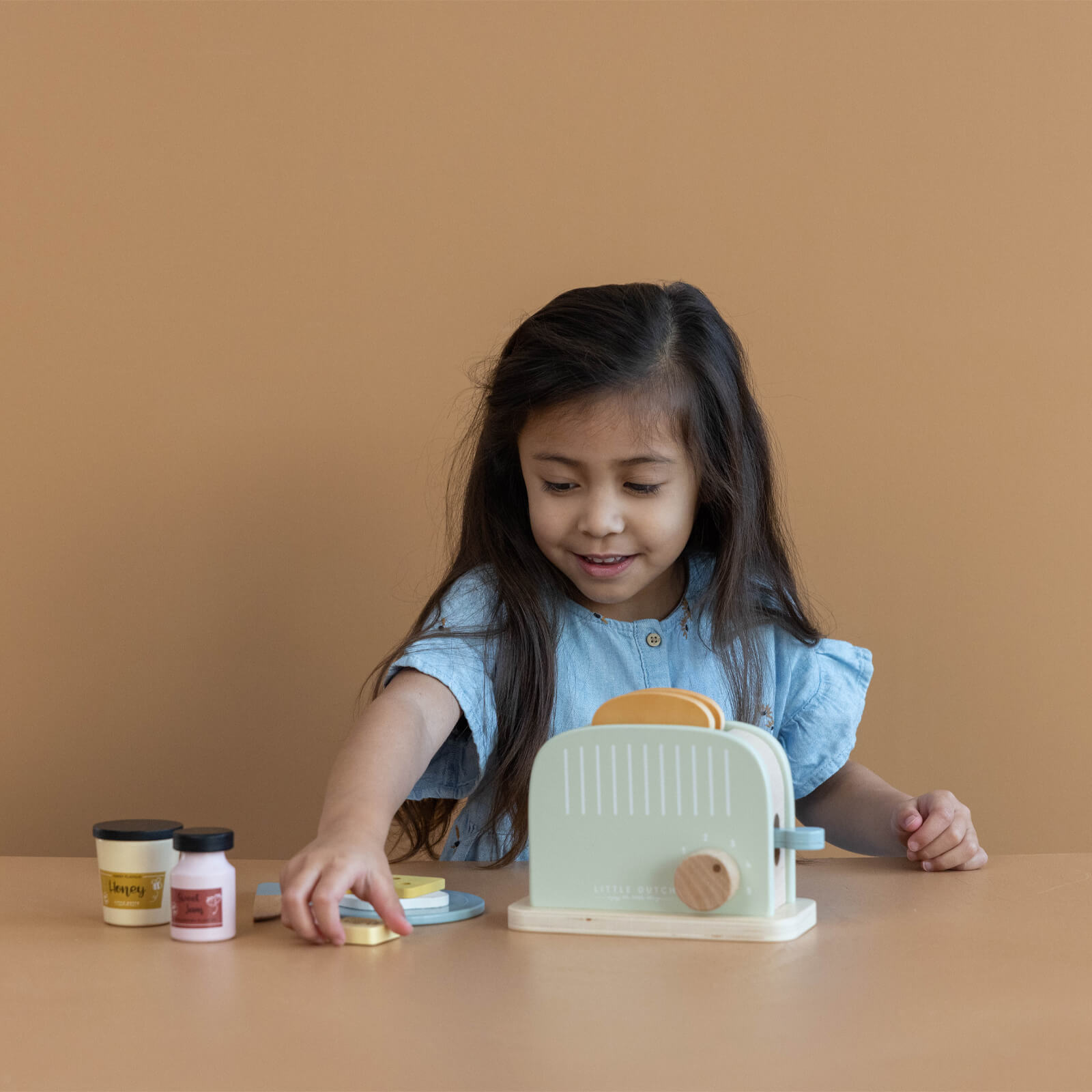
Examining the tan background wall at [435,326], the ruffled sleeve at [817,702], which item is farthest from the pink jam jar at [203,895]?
the tan background wall at [435,326]

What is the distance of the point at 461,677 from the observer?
3.59ft

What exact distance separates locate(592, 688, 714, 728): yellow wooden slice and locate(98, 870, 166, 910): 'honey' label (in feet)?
0.99

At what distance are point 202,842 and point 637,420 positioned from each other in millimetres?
549

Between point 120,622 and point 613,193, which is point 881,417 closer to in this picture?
point 613,193

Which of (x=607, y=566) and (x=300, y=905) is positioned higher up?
(x=607, y=566)

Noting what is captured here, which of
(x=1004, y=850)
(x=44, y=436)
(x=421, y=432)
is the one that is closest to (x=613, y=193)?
(x=421, y=432)

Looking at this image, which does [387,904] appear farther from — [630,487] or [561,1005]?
[630,487]

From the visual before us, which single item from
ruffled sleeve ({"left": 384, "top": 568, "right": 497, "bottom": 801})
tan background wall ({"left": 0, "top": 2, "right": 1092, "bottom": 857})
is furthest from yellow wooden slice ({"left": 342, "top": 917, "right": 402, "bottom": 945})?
tan background wall ({"left": 0, "top": 2, "right": 1092, "bottom": 857})

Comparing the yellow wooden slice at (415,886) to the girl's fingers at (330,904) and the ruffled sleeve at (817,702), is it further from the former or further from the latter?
the ruffled sleeve at (817,702)

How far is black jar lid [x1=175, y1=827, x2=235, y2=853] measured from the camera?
2.34 feet

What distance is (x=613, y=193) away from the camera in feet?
4.77

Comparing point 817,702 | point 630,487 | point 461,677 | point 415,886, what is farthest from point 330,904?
point 817,702

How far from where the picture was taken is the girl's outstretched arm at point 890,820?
947 mm

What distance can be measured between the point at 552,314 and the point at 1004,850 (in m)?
0.84
